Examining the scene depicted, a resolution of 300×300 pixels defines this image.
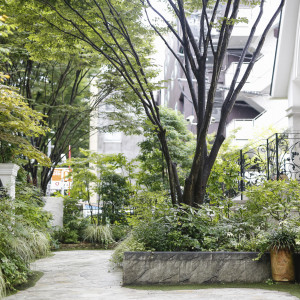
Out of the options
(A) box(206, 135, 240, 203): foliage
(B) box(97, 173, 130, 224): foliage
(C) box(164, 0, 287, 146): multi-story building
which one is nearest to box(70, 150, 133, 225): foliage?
(B) box(97, 173, 130, 224): foliage

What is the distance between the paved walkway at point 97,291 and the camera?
6148 mm

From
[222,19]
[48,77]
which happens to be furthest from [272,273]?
[48,77]

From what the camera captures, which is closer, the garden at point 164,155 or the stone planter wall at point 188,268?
the stone planter wall at point 188,268

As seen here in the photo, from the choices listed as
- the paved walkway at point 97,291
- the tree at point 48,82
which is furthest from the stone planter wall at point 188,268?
the tree at point 48,82

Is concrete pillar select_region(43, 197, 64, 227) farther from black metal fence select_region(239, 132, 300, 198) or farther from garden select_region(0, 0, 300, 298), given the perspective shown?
black metal fence select_region(239, 132, 300, 198)

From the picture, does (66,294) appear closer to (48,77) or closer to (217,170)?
(217,170)

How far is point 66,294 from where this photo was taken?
6457mm

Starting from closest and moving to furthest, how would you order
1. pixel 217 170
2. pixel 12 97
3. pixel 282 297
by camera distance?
1. pixel 282 297
2. pixel 12 97
3. pixel 217 170

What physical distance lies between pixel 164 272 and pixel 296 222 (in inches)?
86.0

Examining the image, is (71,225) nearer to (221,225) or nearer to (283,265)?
(221,225)

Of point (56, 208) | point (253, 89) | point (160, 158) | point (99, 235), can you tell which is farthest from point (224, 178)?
point (253, 89)

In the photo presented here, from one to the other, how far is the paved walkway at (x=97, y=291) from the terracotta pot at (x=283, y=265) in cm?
61

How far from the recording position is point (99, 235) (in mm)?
14992

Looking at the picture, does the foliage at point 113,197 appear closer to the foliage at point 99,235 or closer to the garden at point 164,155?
the foliage at point 99,235
